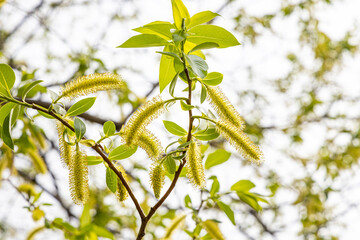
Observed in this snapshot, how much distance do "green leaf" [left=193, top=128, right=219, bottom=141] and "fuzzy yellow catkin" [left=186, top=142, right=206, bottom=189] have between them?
5 centimetres

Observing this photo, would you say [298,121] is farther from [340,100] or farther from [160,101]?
[160,101]

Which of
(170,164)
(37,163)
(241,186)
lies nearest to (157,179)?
(170,164)

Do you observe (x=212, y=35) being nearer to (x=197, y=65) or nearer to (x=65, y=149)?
(x=197, y=65)

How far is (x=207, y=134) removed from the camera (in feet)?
3.42

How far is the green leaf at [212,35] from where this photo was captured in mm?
986

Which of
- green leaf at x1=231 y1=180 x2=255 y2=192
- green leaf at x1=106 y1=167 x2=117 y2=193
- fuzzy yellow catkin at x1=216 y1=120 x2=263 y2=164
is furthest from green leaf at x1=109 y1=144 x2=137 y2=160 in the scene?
green leaf at x1=231 y1=180 x2=255 y2=192

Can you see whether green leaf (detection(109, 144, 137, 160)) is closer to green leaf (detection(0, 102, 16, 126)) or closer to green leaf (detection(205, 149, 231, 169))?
green leaf (detection(0, 102, 16, 126))

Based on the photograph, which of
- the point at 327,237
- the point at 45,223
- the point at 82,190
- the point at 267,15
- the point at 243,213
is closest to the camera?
the point at 82,190

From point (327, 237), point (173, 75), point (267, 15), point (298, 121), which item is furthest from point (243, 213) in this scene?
point (173, 75)

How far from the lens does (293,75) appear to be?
486 cm

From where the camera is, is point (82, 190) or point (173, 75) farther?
point (173, 75)

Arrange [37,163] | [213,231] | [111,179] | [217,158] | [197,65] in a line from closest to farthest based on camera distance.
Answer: [197,65]
[111,179]
[213,231]
[217,158]
[37,163]

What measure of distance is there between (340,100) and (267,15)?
1.51m

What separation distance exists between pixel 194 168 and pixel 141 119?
8.1 inches
